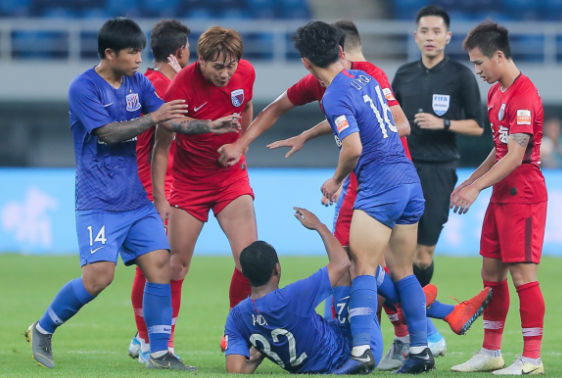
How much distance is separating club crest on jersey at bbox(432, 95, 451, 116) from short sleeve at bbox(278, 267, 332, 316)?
260 cm

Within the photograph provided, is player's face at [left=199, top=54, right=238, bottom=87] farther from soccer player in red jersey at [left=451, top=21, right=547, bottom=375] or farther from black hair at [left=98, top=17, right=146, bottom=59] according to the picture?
soccer player in red jersey at [left=451, top=21, right=547, bottom=375]

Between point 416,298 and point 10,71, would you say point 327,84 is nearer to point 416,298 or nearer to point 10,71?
point 416,298

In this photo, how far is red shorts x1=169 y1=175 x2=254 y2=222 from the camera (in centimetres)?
560

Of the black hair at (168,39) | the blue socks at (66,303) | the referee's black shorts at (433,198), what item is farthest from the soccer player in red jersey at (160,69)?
the referee's black shorts at (433,198)

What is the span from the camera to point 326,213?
13633mm

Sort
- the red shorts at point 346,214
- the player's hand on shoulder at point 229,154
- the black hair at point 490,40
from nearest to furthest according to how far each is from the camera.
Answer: the black hair at point 490,40
the red shorts at point 346,214
the player's hand on shoulder at point 229,154

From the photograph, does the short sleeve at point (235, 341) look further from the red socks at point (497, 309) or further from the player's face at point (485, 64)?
the player's face at point (485, 64)

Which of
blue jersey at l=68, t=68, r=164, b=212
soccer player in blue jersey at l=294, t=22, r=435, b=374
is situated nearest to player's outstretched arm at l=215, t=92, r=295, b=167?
blue jersey at l=68, t=68, r=164, b=212

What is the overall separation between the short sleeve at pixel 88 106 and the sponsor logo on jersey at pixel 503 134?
2564 mm

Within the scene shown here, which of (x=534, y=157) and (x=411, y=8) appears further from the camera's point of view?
(x=411, y=8)

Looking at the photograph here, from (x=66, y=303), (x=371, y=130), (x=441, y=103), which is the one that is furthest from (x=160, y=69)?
(x=441, y=103)

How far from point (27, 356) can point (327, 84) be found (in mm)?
2914

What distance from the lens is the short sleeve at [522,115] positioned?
4.98 m

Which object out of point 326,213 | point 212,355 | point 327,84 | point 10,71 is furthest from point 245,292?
point 10,71
